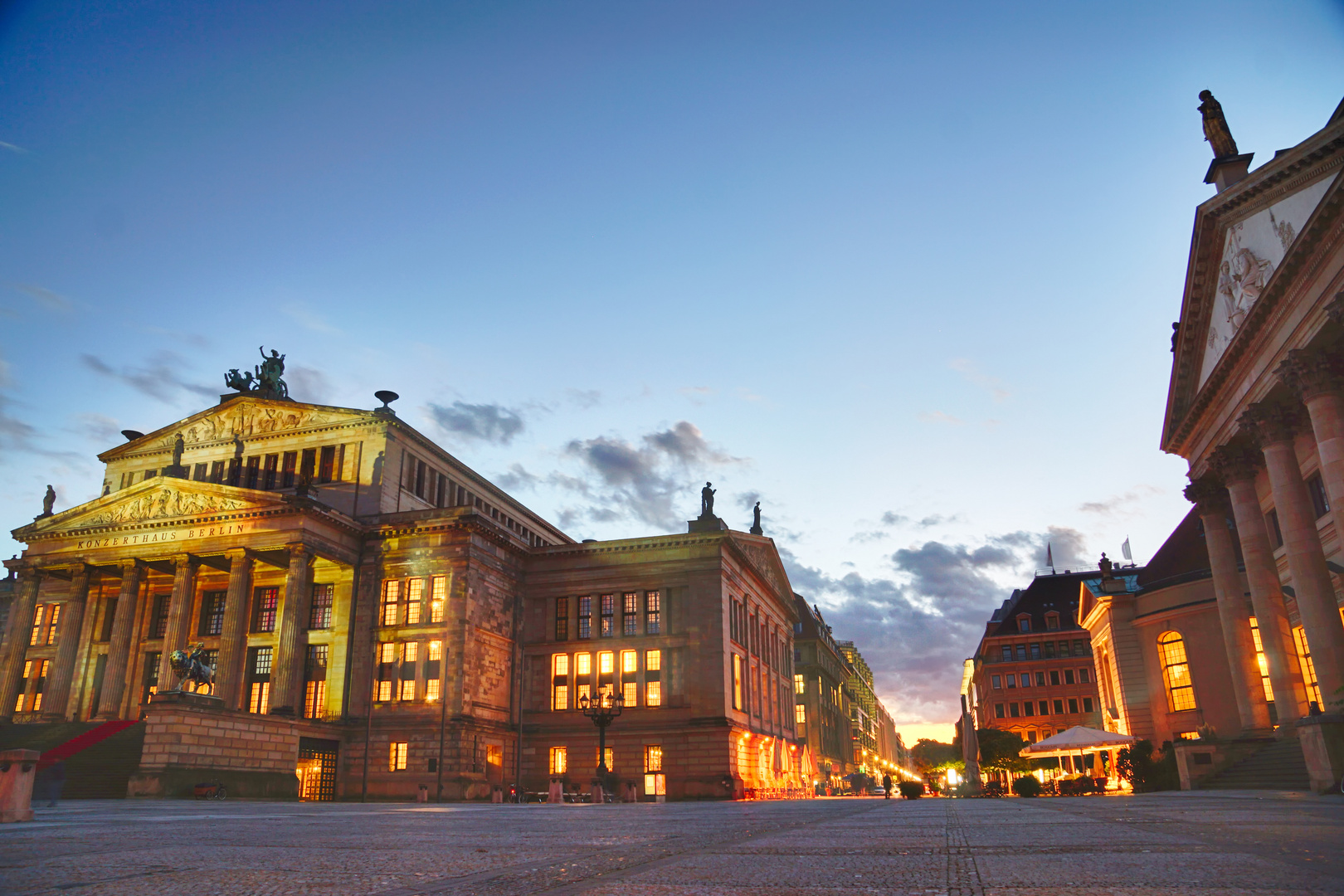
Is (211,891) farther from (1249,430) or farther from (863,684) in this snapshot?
(863,684)

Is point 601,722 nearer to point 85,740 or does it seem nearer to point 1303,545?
point 85,740

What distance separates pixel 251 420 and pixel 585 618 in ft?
83.3

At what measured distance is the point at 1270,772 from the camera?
90.6 ft

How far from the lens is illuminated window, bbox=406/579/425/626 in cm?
4981

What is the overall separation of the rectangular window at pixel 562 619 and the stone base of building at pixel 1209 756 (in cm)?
3480

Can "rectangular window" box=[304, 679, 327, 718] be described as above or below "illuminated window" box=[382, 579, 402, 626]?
below

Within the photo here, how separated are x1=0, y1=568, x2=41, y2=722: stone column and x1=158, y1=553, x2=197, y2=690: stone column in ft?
24.3

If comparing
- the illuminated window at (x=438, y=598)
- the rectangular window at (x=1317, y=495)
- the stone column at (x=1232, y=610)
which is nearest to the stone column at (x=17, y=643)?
the illuminated window at (x=438, y=598)

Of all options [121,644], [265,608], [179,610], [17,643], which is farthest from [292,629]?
[17,643]

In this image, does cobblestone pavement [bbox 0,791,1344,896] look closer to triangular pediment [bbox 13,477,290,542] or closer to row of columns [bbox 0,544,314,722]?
row of columns [bbox 0,544,314,722]

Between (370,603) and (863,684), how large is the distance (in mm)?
132283

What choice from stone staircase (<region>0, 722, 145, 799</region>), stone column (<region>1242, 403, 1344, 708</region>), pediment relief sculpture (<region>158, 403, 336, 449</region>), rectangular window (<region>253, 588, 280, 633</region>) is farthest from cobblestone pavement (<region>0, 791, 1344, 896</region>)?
pediment relief sculpture (<region>158, 403, 336, 449</region>)

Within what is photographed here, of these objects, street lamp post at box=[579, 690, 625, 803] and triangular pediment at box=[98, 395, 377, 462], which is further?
triangular pediment at box=[98, 395, 377, 462]

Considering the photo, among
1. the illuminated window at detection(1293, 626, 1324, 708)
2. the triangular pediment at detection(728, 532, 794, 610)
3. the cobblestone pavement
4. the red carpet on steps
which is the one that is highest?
the triangular pediment at detection(728, 532, 794, 610)
